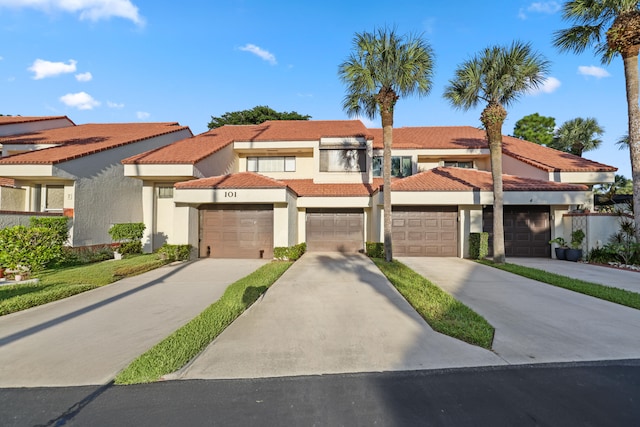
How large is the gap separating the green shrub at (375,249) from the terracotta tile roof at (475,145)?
261 inches

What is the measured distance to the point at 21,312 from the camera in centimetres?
599

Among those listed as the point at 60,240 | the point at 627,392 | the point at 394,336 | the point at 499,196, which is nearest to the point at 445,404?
the point at 394,336

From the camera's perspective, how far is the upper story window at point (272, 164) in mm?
18234

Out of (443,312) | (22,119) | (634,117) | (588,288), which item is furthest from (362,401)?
(22,119)

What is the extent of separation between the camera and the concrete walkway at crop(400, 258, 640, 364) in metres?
4.12

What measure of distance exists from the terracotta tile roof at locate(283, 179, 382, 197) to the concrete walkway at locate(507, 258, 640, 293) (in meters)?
7.79

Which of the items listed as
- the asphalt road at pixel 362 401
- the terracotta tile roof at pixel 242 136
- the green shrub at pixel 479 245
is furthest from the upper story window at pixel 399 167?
the asphalt road at pixel 362 401

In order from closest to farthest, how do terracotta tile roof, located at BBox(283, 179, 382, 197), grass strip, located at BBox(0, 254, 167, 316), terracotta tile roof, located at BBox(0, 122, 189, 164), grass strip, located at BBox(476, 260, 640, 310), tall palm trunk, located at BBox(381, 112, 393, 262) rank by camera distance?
grass strip, located at BBox(0, 254, 167, 316) < grass strip, located at BBox(476, 260, 640, 310) < tall palm trunk, located at BBox(381, 112, 393, 262) < terracotta tile roof, located at BBox(0, 122, 189, 164) < terracotta tile roof, located at BBox(283, 179, 382, 197)

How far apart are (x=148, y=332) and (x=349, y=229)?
11615 mm

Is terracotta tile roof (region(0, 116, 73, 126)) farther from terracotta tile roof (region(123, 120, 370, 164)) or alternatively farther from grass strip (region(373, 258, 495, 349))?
grass strip (region(373, 258, 495, 349))

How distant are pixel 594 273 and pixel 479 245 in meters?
3.84

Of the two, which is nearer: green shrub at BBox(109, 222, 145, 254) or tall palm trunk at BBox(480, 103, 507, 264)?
tall palm trunk at BBox(480, 103, 507, 264)

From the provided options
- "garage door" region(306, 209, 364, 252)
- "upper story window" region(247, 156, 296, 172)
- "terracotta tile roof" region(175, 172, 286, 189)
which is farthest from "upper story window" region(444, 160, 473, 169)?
"terracotta tile roof" region(175, 172, 286, 189)

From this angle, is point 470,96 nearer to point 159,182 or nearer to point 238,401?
point 238,401
